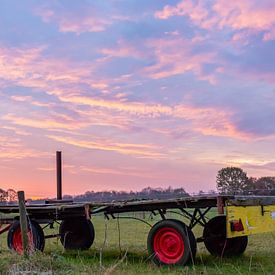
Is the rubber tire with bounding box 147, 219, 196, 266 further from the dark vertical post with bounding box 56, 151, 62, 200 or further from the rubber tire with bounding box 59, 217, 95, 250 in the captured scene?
the dark vertical post with bounding box 56, 151, 62, 200

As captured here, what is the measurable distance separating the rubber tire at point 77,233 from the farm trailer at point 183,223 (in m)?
1.67

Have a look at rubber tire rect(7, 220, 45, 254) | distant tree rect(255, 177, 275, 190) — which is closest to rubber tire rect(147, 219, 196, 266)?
rubber tire rect(7, 220, 45, 254)

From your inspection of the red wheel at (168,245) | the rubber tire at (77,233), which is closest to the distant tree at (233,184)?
the red wheel at (168,245)

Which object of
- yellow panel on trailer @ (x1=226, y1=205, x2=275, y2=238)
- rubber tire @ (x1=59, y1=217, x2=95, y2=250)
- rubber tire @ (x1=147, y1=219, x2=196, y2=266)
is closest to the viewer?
yellow panel on trailer @ (x1=226, y1=205, x2=275, y2=238)

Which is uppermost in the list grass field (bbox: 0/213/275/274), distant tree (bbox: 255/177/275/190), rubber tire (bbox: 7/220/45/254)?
distant tree (bbox: 255/177/275/190)

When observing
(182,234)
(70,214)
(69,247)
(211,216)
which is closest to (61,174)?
(69,247)

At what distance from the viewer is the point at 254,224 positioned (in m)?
8.53

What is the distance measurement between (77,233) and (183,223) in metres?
4.66

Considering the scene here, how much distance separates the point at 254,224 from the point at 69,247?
555cm

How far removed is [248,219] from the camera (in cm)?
845

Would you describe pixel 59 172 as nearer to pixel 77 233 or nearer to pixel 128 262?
pixel 77 233

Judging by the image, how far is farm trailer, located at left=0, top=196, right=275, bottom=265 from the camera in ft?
27.2

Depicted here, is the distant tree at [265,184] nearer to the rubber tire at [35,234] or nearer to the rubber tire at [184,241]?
the rubber tire at [184,241]

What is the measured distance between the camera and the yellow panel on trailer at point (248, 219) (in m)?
8.20
